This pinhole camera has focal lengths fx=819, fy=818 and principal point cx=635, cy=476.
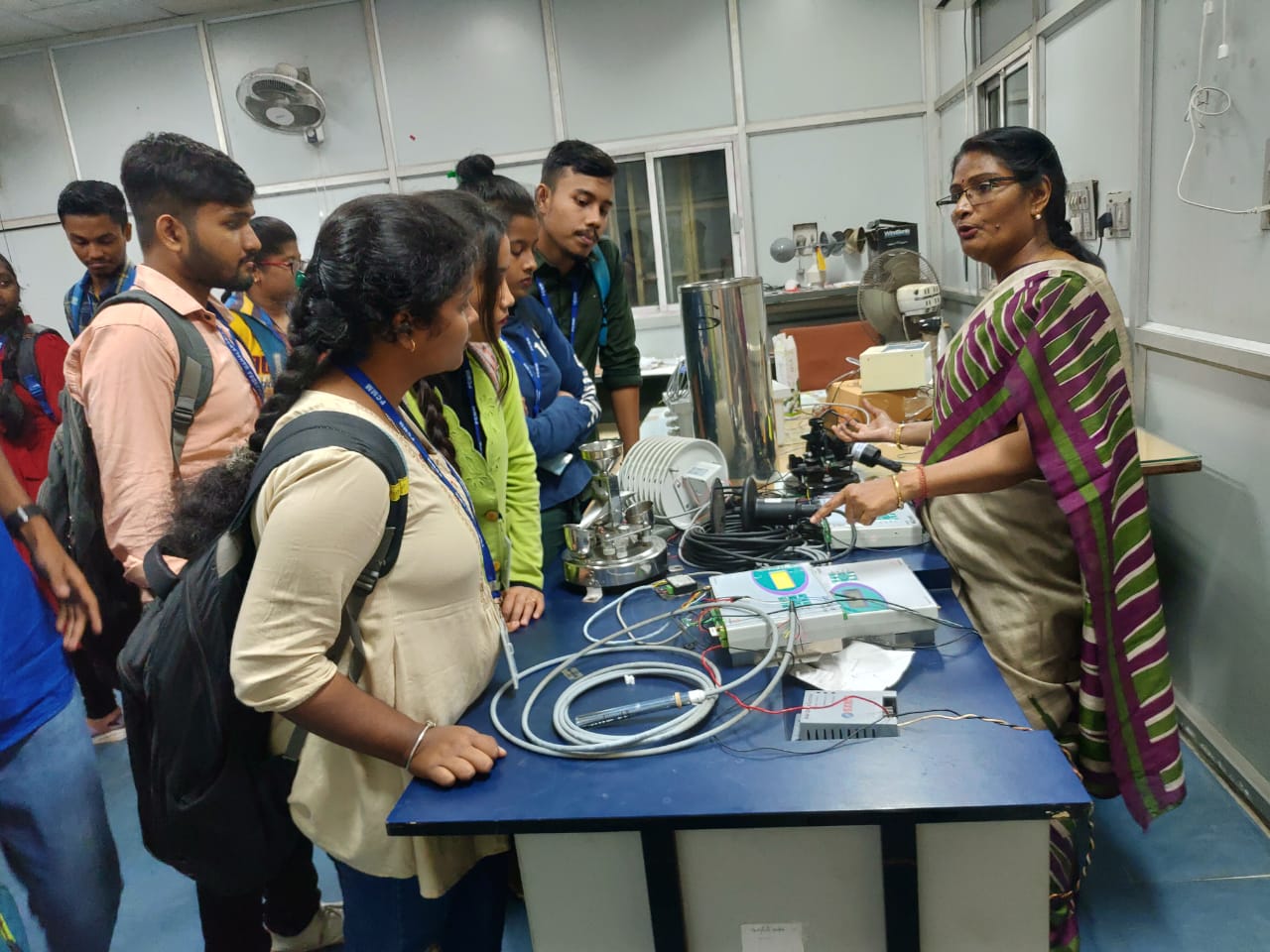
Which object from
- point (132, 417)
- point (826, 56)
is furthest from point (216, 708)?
point (826, 56)

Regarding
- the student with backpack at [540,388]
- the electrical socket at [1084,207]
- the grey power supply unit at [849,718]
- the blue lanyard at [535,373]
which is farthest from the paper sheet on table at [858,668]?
the electrical socket at [1084,207]

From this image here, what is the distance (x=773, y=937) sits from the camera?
93 centimetres

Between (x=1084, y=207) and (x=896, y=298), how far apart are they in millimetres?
613

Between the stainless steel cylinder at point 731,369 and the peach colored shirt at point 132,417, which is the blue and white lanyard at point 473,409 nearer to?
the peach colored shirt at point 132,417

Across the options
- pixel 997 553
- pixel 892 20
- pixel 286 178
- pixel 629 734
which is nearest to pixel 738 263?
pixel 892 20

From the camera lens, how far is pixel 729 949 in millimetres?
946

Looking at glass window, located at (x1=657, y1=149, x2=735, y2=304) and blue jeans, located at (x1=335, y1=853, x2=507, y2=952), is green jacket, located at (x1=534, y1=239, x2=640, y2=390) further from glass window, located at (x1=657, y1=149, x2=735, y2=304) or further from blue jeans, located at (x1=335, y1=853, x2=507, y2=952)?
glass window, located at (x1=657, y1=149, x2=735, y2=304)

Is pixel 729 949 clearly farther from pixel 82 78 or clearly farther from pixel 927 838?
pixel 82 78

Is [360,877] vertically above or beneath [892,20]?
beneath

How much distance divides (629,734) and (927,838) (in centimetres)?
34

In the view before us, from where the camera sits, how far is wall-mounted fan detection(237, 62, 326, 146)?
4.36m

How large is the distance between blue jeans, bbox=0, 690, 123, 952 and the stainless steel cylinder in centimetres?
136

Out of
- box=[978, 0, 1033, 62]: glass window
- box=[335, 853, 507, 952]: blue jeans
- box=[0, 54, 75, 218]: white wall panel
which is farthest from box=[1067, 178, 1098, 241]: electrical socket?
box=[0, 54, 75, 218]: white wall panel

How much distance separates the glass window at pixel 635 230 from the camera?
5.22m
